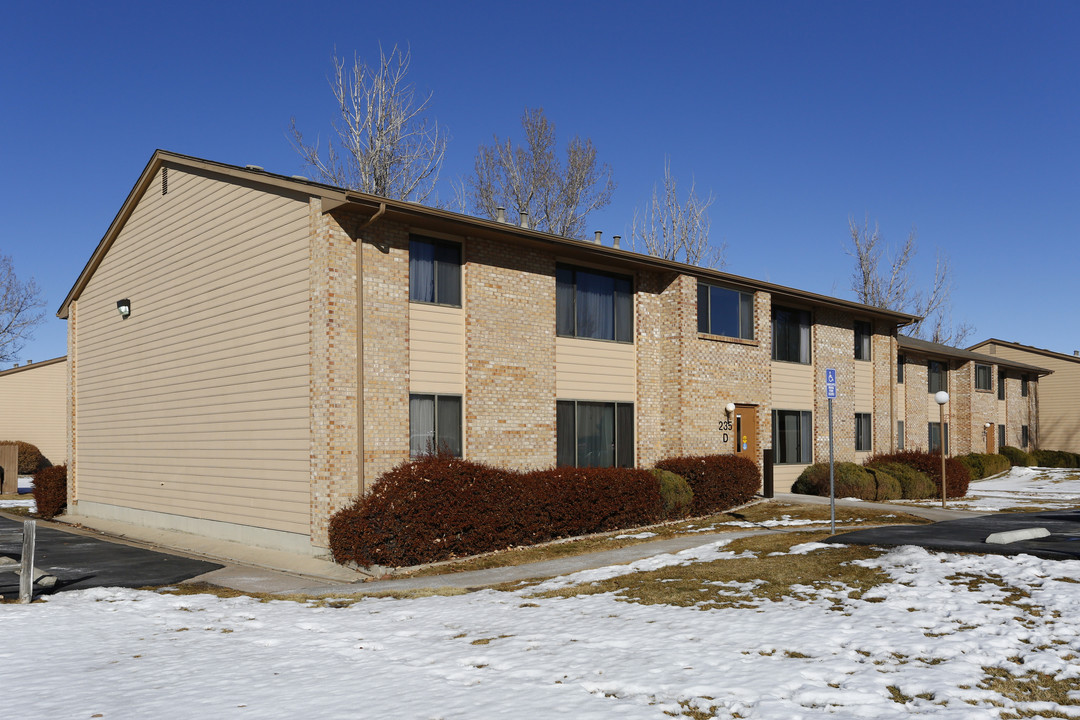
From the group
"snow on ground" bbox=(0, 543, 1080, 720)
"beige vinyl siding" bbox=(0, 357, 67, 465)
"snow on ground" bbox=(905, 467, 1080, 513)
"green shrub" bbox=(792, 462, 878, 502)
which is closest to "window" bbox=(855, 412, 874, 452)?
"snow on ground" bbox=(905, 467, 1080, 513)

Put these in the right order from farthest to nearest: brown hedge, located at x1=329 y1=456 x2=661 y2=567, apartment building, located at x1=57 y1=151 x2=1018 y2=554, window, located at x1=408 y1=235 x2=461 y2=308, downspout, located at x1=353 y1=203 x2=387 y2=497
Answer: window, located at x1=408 y1=235 x2=461 y2=308 < apartment building, located at x1=57 y1=151 x2=1018 y2=554 < downspout, located at x1=353 y1=203 x2=387 y2=497 < brown hedge, located at x1=329 y1=456 x2=661 y2=567

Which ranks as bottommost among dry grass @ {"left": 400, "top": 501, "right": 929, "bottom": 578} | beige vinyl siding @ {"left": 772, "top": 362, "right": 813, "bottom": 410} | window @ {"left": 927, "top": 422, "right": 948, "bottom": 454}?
dry grass @ {"left": 400, "top": 501, "right": 929, "bottom": 578}

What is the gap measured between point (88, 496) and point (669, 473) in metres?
15.9

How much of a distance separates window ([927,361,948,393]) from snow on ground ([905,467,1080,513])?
419cm

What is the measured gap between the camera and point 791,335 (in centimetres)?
2620

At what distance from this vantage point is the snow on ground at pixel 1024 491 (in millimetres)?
23047

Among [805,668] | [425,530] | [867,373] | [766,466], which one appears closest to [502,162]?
[867,373]

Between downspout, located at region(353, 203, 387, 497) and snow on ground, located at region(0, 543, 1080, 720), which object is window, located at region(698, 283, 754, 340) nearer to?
downspout, located at region(353, 203, 387, 497)

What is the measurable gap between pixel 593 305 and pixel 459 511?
718 cm

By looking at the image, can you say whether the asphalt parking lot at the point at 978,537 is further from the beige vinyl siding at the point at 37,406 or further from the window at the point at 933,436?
the beige vinyl siding at the point at 37,406

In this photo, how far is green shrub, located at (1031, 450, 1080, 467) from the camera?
45.0 m

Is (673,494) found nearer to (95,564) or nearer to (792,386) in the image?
(792,386)

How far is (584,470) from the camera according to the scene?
17359 millimetres

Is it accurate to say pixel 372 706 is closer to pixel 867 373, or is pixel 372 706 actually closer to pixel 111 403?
pixel 111 403
